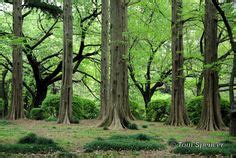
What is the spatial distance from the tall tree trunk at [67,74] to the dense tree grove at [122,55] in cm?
5

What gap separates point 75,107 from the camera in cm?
2073

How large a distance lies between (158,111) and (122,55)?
7.13m

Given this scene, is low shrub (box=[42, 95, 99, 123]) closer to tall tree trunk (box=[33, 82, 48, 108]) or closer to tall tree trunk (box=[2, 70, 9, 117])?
tall tree trunk (box=[33, 82, 48, 108])

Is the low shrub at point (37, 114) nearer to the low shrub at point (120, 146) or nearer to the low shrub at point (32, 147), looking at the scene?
the low shrub at point (32, 147)

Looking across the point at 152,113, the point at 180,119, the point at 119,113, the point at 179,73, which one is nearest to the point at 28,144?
the point at 119,113

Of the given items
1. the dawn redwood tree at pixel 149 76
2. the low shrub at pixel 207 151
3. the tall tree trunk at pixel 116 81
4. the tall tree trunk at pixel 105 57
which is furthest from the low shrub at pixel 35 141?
the dawn redwood tree at pixel 149 76

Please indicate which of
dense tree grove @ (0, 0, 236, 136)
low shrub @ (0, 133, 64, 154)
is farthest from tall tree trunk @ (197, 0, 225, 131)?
low shrub @ (0, 133, 64, 154)

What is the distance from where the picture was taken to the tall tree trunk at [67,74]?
53.1 ft

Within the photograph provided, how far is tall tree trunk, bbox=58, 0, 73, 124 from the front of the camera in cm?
1617

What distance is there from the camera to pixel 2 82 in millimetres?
26438

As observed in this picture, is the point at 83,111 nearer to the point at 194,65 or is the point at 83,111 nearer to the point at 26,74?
the point at 26,74

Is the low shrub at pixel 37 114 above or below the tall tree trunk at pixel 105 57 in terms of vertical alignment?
below

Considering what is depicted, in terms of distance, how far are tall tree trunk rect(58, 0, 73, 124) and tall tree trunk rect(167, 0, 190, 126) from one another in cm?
483

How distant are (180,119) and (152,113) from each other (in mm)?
4943
